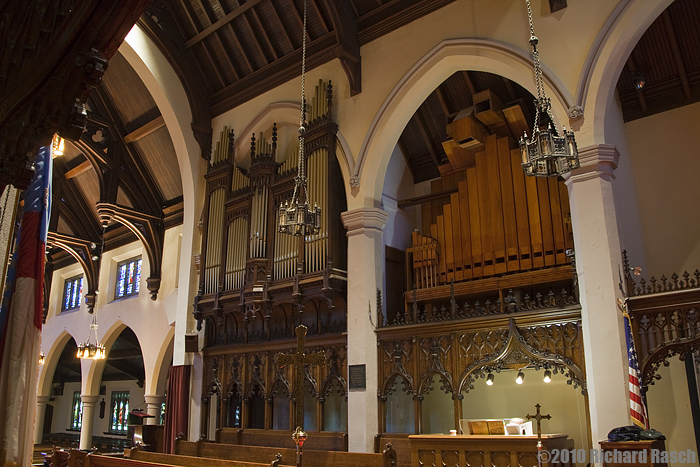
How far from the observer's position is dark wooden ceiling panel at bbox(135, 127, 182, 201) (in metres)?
13.7

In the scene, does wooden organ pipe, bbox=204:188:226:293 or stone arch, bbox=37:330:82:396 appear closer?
wooden organ pipe, bbox=204:188:226:293

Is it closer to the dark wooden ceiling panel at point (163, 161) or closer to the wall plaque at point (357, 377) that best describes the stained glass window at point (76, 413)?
the dark wooden ceiling panel at point (163, 161)

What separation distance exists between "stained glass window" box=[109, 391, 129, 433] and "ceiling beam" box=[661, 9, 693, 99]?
18.7m

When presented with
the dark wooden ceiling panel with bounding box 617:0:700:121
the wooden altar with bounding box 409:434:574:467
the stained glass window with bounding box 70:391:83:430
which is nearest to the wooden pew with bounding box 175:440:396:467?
the wooden altar with bounding box 409:434:574:467

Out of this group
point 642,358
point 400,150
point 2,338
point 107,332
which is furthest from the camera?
point 107,332

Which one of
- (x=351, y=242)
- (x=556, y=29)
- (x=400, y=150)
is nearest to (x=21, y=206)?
(x=351, y=242)

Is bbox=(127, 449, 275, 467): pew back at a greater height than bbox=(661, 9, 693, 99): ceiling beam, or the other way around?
bbox=(661, 9, 693, 99): ceiling beam

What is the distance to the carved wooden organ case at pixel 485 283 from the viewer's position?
7684 millimetres

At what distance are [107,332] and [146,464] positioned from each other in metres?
10.2

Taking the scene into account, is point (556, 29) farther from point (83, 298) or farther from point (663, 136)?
point (83, 298)

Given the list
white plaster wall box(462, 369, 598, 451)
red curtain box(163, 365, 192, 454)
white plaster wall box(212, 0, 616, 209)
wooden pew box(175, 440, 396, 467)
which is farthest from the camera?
red curtain box(163, 365, 192, 454)

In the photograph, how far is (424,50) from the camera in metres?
9.34

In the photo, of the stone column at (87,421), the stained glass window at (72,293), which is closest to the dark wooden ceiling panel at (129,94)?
the stained glass window at (72,293)

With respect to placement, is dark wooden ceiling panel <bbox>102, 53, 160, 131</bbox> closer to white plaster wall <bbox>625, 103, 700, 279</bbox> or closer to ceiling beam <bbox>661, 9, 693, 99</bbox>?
white plaster wall <bbox>625, 103, 700, 279</bbox>
